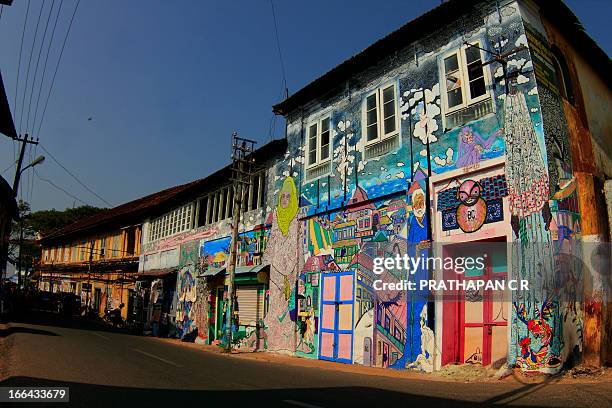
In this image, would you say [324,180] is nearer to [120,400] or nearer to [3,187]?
[120,400]

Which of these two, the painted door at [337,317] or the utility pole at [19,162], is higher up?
the utility pole at [19,162]

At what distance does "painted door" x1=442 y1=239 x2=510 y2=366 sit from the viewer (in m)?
11.0

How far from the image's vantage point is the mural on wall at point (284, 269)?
1745 centimetres

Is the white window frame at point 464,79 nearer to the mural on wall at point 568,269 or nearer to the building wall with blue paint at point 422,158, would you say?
the building wall with blue paint at point 422,158

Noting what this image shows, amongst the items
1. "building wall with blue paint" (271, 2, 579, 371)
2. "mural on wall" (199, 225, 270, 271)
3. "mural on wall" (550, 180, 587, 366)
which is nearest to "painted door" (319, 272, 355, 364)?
"building wall with blue paint" (271, 2, 579, 371)

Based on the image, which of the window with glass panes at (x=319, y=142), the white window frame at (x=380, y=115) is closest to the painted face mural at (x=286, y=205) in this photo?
the window with glass panes at (x=319, y=142)

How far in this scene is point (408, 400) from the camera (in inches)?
282

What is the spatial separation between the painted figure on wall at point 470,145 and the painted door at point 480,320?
79.6 inches

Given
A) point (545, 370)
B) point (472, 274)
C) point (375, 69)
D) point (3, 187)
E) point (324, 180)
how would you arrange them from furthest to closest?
point (3, 187)
point (324, 180)
point (375, 69)
point (472, 274)
point (545, 370)

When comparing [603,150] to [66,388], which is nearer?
[66,388]

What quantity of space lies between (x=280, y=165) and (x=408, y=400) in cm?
1316

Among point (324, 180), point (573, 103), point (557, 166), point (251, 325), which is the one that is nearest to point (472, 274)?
point (557, 166)

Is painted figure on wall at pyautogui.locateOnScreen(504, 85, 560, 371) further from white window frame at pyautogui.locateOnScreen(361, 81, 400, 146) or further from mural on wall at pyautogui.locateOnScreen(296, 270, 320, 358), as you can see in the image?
mural on wall at pyautogui.locateOnScreen(296, 270, 320, 358)

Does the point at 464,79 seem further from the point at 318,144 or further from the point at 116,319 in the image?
the point at 116,319
